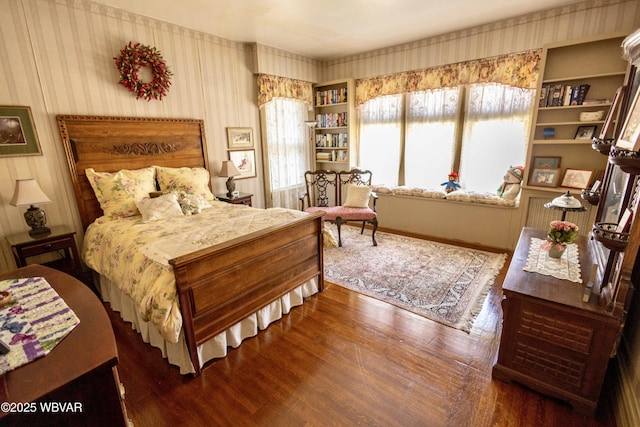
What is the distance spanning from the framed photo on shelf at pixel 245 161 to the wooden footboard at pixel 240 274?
2.02 m

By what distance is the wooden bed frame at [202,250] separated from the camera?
1.81 metres

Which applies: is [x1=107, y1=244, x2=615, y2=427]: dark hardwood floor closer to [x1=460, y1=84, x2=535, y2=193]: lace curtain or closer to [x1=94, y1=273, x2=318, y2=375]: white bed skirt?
[x1=94, y1=273, x2=318, y2=375]: white bed skirt

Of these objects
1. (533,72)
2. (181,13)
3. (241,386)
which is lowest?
(241,386)

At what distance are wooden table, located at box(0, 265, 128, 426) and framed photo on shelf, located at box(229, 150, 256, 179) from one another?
3325mm

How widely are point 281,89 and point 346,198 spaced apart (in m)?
1.97

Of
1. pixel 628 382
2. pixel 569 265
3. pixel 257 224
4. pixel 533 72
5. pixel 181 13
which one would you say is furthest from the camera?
pixel 533 72

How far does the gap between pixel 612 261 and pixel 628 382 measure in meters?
0.62

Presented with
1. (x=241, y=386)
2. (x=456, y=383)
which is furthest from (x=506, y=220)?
(x=241, y=386)

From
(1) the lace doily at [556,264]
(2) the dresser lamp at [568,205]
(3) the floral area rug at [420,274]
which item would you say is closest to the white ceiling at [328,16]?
(2) the dresser lamp at [568,205]

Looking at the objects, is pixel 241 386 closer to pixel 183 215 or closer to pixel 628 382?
pixel 183 215

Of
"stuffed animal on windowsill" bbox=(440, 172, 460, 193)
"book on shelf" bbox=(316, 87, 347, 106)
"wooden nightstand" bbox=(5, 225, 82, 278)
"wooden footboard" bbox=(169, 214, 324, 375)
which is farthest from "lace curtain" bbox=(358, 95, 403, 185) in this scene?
"wooden nightstand" bbox=(5, 225, 82, 278)

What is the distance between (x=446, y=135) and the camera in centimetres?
420

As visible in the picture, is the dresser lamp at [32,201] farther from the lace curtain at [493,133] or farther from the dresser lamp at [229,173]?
the lace curtain at [493,133]

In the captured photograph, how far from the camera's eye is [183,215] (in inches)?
111
